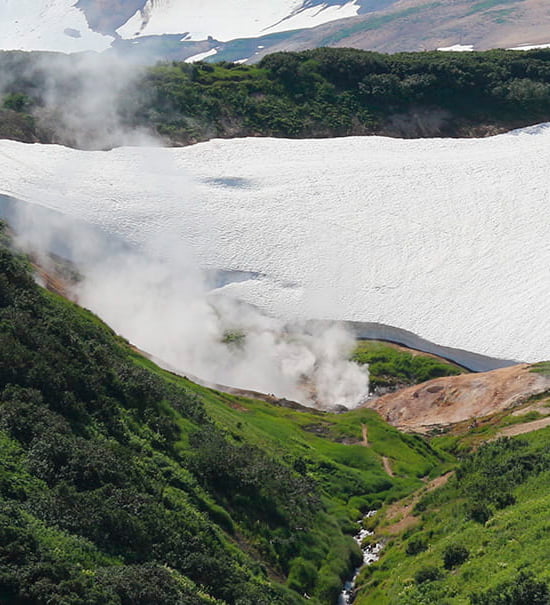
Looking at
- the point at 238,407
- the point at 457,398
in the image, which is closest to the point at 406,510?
the point at 238,407

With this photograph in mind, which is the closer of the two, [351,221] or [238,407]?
[238,407]

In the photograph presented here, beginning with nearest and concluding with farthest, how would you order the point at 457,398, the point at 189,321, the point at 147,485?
the point at 147,485
the point at 457,398
the point at 189,321

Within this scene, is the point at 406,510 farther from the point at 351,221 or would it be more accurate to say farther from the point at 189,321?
the point at 351,221

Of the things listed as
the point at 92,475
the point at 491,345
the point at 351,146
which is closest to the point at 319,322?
the point at 491,345

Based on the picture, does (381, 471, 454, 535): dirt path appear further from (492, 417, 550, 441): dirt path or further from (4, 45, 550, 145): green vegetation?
(4, 45, 550, 145): green vegetation

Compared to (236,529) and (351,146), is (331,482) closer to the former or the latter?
(236,529)

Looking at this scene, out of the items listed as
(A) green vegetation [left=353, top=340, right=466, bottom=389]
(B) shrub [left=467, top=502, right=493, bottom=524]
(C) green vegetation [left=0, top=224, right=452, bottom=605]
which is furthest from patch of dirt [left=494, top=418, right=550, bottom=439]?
(A) green vegetation [left=353, top=340, right=466, bottom=389]

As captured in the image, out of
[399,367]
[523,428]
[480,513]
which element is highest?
[480,513]

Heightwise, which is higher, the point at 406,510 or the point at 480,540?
the point at 480,540
